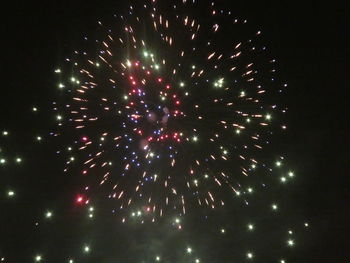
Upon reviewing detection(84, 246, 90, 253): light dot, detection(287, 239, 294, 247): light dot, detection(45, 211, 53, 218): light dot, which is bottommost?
detection(287, 239, 294, 247): light dot

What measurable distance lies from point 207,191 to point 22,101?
2.04 meters

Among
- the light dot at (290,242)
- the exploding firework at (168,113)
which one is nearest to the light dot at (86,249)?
the exploding firework at (168,113)

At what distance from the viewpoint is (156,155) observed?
Answer: 3838 mm

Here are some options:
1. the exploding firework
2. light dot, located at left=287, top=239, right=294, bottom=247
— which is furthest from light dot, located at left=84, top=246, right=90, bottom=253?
light dot, located at left=287, top=239, right=294, bottom=247

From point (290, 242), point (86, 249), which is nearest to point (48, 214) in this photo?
point (86, 249)

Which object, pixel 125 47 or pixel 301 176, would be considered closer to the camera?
pixel 125 47

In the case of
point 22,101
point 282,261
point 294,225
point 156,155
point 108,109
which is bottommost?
point 282,261

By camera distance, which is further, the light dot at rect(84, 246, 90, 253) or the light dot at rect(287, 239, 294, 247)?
the light dot at rect(287, 239, 294, 247)

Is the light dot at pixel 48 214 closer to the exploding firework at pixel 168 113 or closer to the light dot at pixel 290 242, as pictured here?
the exploding firework at pixel 168 113

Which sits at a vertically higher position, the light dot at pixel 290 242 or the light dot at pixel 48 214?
the light dot at pixel 48 214

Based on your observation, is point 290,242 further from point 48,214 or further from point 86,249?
point 48,214

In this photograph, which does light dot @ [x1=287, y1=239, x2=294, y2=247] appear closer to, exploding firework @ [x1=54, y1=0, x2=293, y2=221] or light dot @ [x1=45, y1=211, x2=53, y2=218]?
exploding firework @ [x1=54, y1=0, x2=293, y2=221]

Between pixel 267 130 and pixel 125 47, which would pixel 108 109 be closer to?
pixel 125 47

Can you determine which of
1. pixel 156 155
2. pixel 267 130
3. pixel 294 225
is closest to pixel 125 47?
pixel 156 155
